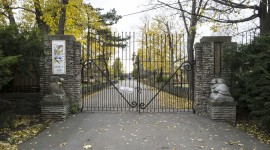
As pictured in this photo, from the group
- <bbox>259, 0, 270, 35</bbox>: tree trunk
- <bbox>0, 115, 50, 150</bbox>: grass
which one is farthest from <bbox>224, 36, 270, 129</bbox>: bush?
<bbox>0, 115, 50, 150</bbox>: grass

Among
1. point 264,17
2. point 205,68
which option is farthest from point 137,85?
point 264,17

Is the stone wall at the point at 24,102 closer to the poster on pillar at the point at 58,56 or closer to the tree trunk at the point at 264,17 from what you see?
the poster on pillar at the point at 58,56

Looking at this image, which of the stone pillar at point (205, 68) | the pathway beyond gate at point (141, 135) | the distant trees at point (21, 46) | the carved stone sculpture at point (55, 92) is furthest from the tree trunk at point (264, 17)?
the distant trees at point (21, 46)

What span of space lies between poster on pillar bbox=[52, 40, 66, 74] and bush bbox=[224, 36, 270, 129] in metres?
5.94

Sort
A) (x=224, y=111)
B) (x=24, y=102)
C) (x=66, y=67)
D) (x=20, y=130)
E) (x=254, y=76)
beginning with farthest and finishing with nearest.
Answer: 1. (x=24, y=102)
2. (x=66, y=67)
3. (x=224, y=111)
4. (x=20, y=130)
5. (x=254, y=76)

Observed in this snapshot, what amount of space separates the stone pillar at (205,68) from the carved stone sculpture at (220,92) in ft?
1.46

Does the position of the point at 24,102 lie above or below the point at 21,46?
below

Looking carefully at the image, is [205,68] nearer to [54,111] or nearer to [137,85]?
[137,85]

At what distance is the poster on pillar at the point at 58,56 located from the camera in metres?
9.62

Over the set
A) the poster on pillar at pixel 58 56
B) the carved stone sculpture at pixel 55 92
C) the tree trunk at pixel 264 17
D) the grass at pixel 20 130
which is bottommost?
the grass at pixel 20 130

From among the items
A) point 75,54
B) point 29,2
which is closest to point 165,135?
point 75,54

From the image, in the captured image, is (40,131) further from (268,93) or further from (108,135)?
(268,93)

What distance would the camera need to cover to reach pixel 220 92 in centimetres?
888

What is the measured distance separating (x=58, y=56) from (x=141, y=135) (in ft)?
15.3
